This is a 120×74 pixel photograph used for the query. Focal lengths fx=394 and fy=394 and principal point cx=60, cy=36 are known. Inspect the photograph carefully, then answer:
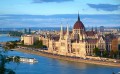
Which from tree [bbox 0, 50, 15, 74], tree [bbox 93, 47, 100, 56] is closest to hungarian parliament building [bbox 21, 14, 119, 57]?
tree [bbox 93, 47, 100, 56]

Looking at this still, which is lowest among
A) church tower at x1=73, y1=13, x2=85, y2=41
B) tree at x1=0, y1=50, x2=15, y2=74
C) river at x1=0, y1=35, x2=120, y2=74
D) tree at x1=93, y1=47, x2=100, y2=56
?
river at x1=0, y1=35, x2=120, y2=74

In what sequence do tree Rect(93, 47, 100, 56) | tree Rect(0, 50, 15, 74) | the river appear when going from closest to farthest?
tree Rect(0, 50, 15, 74)
the river
tree Rect(93, 47, 100, 56)

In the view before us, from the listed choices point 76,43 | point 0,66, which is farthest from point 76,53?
point 0,66

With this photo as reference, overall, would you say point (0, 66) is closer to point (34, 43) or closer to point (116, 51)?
point (116, 51)

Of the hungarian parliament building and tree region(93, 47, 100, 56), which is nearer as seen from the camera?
tree region(93, 47, 100, 56)

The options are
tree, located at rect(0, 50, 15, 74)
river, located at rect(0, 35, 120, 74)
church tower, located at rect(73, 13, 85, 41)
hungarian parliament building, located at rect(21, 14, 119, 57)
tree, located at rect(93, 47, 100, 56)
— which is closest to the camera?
tree, located at rect(0, 50, 15, 74)

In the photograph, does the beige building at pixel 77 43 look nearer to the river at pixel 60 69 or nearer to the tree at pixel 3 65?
the river at pixel 60 69

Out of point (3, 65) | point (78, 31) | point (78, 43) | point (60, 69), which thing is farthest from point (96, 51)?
point (3, 65)

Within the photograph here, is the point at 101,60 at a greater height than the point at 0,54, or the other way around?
the point at 0,54

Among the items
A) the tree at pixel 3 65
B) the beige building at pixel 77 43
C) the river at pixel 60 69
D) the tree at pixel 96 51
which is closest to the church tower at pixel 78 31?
the beige building at pixel 77 43

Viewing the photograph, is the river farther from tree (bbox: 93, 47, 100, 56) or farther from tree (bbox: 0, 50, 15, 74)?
tree (bbox: 0, 50, 15, 74)

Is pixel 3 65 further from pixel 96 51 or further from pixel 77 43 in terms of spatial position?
pixel 77 43
